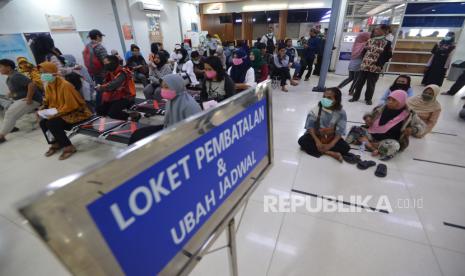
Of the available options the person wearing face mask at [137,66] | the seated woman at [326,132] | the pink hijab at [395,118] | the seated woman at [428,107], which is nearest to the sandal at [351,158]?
the seated woman at [326,132]

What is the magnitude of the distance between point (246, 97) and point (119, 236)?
20.3 inches

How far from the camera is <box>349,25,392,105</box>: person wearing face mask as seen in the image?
4094 mm

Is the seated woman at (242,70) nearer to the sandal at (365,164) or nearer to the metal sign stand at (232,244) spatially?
the sandal at (365,164)

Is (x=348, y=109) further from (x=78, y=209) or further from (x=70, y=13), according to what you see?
(x=70, y=13)

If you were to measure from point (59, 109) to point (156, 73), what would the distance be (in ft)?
6.72

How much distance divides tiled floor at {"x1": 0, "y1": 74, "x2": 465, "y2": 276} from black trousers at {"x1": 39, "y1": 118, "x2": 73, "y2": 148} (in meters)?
0.25

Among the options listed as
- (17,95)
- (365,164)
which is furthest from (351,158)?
(17,95)

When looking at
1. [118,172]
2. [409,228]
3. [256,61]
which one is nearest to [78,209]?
[118,172]

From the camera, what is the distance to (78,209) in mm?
341

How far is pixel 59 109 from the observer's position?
2.72 meters

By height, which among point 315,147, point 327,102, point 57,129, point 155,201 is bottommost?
point 315,147

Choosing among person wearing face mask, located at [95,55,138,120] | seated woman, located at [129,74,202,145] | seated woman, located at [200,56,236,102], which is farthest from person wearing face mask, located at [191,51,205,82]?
seated woman, located at [129,74,202,145]

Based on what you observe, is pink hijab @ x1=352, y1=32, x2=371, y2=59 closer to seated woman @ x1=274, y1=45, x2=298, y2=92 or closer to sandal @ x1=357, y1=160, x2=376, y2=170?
seated woman @ x1=274, y1=45, x2=298, y2=92

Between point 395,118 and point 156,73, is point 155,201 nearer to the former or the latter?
point 395,118
